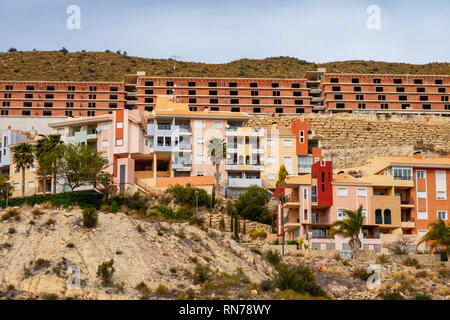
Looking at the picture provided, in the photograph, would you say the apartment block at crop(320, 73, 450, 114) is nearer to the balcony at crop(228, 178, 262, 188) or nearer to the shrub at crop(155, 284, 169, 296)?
the balcony at crop(228, 178, 262, 188)

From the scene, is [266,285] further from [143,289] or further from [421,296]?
[421,296]

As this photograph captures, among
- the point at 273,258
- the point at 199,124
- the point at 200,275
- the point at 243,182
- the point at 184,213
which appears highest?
the point at 199,124

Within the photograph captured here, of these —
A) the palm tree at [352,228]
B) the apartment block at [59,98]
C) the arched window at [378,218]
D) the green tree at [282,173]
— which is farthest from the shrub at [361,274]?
the apartment block at [59,98]

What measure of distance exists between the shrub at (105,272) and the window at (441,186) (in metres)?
46.4

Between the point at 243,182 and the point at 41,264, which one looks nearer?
the point at 41,264

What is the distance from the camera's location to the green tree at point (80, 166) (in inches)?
3686

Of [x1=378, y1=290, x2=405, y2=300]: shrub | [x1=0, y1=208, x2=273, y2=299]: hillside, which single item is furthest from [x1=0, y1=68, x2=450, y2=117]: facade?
[x1=378, y1=290, x2=405, y2=300]: shrub

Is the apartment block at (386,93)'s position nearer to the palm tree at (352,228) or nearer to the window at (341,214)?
the window at (341,214)

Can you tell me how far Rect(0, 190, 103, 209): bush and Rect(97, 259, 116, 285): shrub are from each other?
2447 cm

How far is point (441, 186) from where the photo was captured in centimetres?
9450

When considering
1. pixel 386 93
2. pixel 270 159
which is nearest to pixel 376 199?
pixel 270 159

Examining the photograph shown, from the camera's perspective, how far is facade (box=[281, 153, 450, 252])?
3556 inches

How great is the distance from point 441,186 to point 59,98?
8279cm
